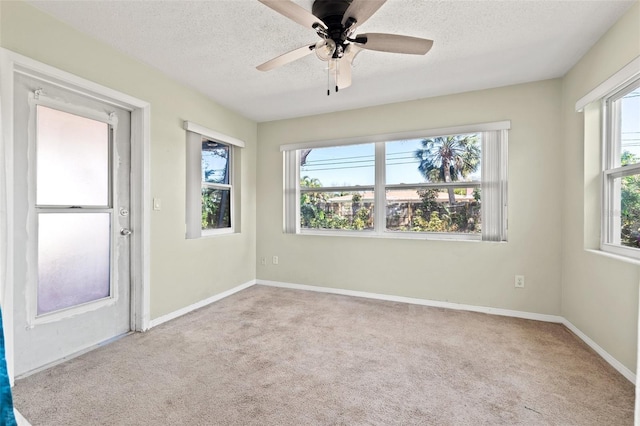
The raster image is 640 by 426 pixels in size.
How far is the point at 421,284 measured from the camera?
345 cm

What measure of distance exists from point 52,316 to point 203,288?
4.61 ft

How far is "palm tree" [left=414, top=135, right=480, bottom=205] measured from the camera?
3297mm

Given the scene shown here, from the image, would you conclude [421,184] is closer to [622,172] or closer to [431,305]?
[431,305]

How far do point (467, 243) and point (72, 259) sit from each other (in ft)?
12.2

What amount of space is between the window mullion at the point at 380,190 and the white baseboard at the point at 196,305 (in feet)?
6.67

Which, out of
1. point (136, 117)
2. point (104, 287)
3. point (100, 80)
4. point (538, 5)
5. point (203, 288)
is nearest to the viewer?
point (538, 5)

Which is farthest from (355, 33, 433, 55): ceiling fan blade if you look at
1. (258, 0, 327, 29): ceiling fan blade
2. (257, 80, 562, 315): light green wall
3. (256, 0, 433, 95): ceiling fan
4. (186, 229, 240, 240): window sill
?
(186, 229, 240, 240): window sill

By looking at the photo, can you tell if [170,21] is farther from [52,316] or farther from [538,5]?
[538,5]

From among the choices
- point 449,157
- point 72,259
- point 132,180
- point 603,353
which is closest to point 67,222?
point 72,259

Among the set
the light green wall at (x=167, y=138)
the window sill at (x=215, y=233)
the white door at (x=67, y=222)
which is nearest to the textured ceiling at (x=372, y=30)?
the light green wall at (x=167, y=138)

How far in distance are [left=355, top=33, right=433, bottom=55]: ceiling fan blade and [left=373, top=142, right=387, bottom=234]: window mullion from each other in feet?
6.06

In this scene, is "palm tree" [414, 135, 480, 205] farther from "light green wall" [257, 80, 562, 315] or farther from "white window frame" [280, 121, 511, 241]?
→ "light green wall" [257, 80, 562, 315]

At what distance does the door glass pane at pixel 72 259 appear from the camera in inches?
81.8

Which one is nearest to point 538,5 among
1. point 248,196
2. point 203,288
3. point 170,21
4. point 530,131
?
point 530,131
